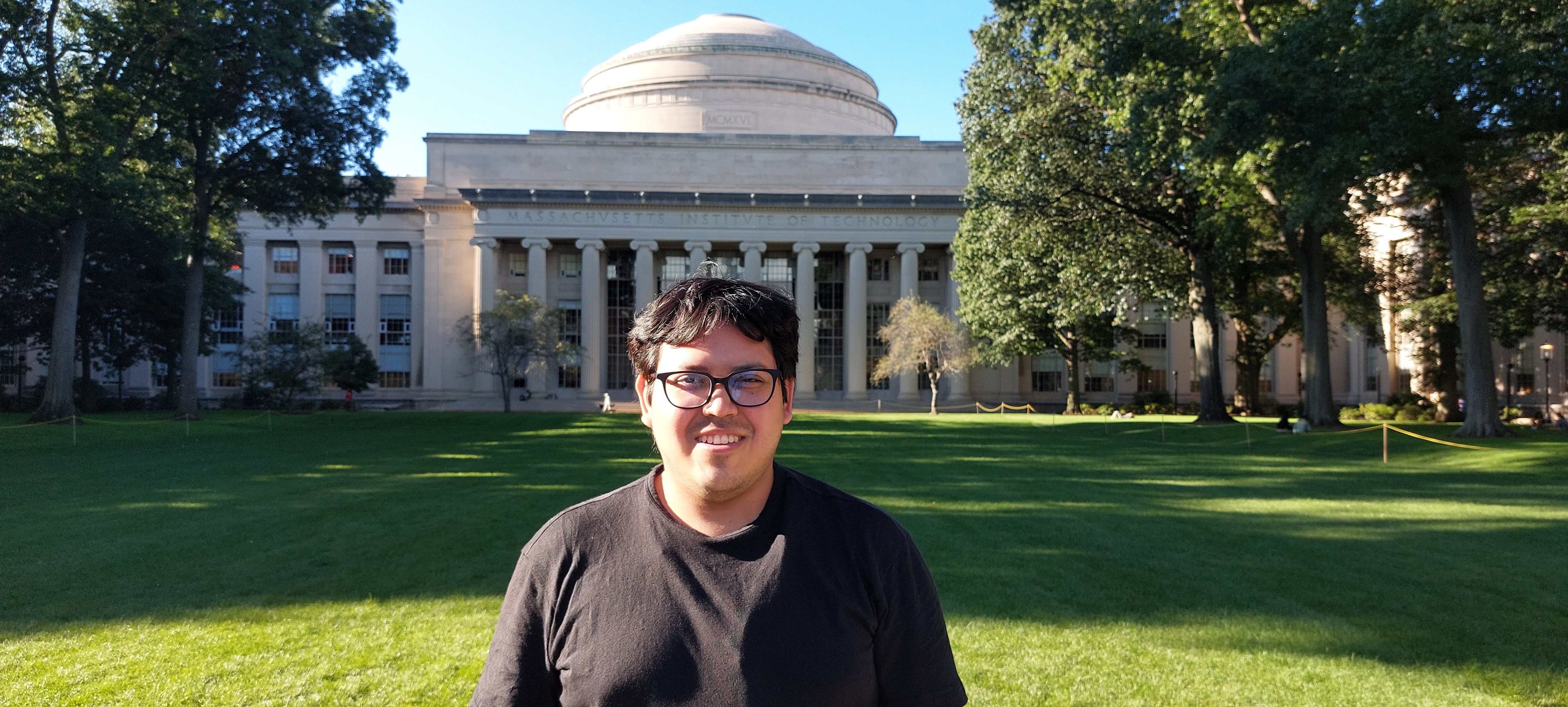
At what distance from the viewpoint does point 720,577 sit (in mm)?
2516

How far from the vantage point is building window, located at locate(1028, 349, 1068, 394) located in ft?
229

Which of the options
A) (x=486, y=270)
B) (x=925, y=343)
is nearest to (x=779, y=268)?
(x=486, y=270)

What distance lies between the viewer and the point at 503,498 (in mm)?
13703

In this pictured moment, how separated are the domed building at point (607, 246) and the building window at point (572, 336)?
0.21 meters

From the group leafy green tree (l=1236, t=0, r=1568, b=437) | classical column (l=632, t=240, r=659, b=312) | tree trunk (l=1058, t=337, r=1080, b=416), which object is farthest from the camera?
classical column (l=632, t=240, r=659, b=312)

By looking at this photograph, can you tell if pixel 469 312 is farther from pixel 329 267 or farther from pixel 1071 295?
pixel 1071 295

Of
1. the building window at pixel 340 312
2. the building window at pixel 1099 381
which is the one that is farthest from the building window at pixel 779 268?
the building window at pixel 340 312

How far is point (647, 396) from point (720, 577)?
56 cm

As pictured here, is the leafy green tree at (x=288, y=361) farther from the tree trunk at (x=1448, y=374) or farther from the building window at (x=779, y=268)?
the tree trunk at (x=1448, y=374)

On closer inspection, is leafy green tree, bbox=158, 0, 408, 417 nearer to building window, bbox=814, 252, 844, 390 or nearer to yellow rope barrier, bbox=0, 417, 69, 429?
yellow rope barrier, bbox=0, 417, 69, 429

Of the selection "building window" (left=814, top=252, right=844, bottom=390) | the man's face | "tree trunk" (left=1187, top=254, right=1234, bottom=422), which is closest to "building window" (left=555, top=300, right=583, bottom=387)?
"building window" (left=814, top=252, right=844, bottom=390)

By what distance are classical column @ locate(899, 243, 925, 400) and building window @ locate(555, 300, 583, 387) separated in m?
20.8

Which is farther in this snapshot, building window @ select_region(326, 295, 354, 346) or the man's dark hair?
building window @ select_region(326, 295, 354, 346)

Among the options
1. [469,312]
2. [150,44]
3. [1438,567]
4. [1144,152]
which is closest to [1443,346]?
[1144,152]
